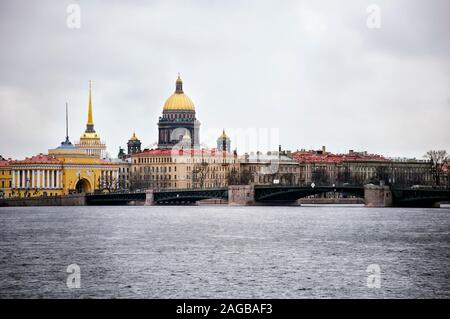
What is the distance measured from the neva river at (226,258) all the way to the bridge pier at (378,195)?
20.7 meters

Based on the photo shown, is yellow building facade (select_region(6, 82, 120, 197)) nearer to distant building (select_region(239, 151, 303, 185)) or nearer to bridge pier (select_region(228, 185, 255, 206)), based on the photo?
distant building (select_region(239, 151, 303, 185))

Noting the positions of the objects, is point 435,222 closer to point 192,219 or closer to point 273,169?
point 192,219

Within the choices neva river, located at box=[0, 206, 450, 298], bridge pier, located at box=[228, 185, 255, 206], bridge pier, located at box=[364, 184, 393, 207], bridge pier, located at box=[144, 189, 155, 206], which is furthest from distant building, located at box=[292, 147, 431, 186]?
neva river, located at box=[0, 206, 450, 298]

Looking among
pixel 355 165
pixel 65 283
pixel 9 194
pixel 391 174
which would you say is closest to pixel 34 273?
pixel 65 283

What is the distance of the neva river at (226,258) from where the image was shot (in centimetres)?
3684

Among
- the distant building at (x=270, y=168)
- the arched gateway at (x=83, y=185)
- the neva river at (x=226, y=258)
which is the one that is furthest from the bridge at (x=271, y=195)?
the distant building at (x=270, y=168)

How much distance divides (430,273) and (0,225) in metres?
32.2

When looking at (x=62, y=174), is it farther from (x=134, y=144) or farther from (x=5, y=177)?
(x=134, y=144)

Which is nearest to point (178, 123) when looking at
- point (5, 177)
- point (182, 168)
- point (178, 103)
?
point (178, 103)

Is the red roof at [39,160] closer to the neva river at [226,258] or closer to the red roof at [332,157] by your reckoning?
the red roof at [332,157]

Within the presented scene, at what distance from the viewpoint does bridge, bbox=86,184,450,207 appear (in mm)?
89400

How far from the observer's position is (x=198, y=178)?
145m

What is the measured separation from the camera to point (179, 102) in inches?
6230

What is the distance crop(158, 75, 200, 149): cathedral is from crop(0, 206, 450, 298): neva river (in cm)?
8622
